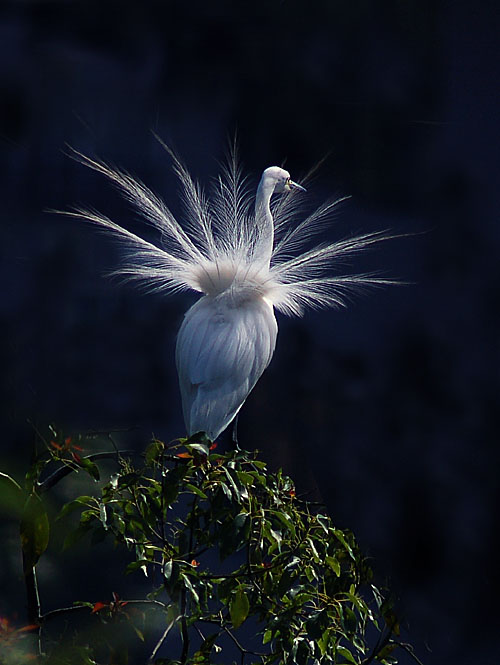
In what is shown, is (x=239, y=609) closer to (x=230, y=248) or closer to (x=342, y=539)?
(x=342, y=539)

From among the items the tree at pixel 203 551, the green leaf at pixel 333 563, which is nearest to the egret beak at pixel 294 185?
the tree at pixel 203 551

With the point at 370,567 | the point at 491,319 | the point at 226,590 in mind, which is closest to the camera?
the point at 226,590

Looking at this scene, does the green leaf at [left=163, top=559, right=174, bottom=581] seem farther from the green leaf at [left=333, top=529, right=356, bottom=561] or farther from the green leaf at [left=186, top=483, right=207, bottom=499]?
the green leaf at [left=333, top=529, right=356, bottom=561]

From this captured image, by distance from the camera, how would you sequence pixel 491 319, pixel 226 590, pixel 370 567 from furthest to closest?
pixel 491 319 → pixel 370 567 → pixel 226 590

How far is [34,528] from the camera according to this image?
0.85m

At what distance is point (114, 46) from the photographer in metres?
1.25

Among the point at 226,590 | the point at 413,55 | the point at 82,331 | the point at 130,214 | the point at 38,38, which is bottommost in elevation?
the point at 226,590

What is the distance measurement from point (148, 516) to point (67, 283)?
0.46 m

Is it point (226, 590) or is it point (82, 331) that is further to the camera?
point (82, 331)

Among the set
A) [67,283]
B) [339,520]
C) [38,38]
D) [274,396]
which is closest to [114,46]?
[38,38]

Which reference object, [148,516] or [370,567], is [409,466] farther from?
[148,516]

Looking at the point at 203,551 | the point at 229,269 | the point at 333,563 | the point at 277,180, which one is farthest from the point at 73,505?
the point at 277,180

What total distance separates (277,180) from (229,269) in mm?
153

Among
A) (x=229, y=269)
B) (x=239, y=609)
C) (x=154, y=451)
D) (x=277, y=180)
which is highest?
(x=277, y=180)
